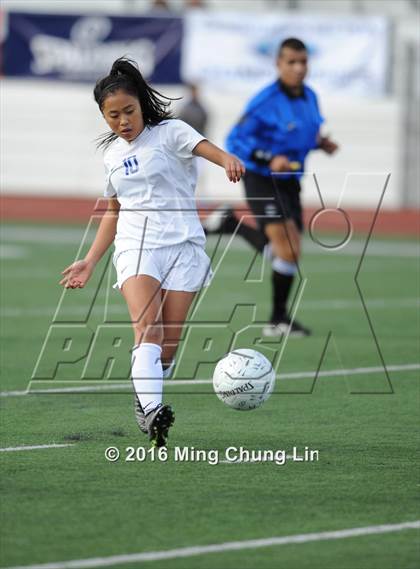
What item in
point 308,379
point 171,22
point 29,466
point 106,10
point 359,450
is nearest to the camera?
point 29,466

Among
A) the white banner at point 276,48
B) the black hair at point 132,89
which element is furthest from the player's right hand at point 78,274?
the white banner at point 276,48

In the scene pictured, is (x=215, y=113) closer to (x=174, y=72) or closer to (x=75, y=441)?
(x=174, y=72)

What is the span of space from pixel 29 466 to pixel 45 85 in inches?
873

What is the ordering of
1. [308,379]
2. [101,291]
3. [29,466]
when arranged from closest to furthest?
1. [29,466]
2. [308,379]
3. [101,291]

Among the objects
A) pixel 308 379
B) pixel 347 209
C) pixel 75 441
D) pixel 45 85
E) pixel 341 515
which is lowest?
pixel 347 209

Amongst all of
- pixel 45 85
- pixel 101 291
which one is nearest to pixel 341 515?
pixel 101 291

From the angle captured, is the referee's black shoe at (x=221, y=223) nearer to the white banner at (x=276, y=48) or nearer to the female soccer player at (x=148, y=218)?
the female soccer player at (x=148, y=218)

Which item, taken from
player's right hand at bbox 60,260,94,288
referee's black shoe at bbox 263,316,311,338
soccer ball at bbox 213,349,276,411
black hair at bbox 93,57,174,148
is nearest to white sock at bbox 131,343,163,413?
player's right hand at bbox 60,260,94,288

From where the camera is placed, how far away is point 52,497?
605 cm

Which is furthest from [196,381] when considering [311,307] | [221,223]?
[311,307]

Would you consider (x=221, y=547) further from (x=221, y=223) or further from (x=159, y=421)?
(x=221, y=223)

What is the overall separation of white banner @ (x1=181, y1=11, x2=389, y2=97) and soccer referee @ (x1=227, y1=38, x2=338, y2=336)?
14.4 m

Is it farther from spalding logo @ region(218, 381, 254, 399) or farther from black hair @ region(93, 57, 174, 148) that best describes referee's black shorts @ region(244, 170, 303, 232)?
black hair @ region(93, 57, 174, 148)

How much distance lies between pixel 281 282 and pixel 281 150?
1.16 metres
